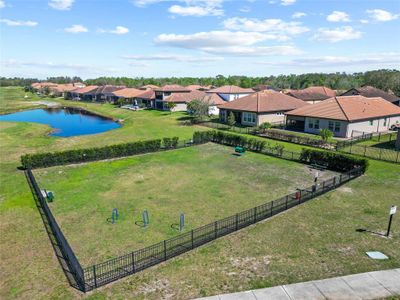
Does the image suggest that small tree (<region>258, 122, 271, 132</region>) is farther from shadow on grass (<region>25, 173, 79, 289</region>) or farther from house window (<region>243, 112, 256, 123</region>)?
shadow on grass (<region>25, 173, 79, 289</region>)

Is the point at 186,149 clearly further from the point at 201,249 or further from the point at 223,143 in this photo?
the point at 201,249

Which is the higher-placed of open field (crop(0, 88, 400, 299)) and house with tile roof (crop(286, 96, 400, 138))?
house with tile roof (crop(286, 96, 400, 138))

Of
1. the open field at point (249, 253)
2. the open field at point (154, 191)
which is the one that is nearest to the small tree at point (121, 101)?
the open field at point (154, 191)

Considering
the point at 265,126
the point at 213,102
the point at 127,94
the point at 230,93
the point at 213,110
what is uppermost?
the point at 230,93

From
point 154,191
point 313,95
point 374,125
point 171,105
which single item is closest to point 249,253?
point 154,191

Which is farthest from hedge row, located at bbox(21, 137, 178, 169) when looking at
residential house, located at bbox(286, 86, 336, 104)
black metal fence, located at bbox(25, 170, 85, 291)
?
residential house, located at bbox(286, 86, 336, 104)

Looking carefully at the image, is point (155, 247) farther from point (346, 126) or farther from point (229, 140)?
point (346, 126)
